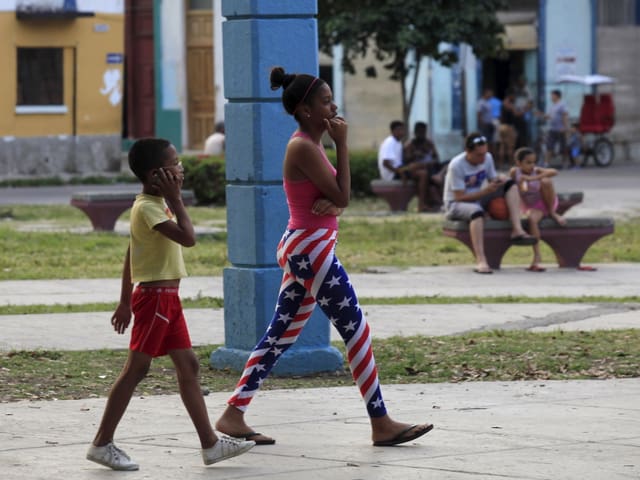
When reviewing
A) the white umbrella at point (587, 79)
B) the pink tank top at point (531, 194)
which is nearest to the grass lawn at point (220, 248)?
the pink tank top at point (531, 194)

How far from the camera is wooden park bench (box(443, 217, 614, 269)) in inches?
615

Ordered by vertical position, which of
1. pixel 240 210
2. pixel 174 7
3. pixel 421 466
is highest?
pixel 174 7

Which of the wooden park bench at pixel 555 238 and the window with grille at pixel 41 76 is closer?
the wooden park bench at pixel 555 238

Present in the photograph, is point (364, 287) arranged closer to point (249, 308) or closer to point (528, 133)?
point (249, 308)

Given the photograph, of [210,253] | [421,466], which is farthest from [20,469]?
[210,253]

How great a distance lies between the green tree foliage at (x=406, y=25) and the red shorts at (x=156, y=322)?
63.7 feet

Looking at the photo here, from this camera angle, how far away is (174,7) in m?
39.1

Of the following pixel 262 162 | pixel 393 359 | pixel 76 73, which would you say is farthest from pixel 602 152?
pixel 262 162

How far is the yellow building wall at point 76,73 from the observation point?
33.0 m

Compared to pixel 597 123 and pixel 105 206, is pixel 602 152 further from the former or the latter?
pixel 105 206

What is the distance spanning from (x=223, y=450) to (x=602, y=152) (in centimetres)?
3032

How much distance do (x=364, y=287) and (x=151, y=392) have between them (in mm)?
5457

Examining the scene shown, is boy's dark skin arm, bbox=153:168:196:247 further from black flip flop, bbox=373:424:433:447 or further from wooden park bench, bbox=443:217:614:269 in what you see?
wooden park bench, bbox=443:217:614:269

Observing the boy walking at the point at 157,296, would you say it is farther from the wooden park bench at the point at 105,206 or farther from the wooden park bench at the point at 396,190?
the wooden park bench at the point at 396,190
